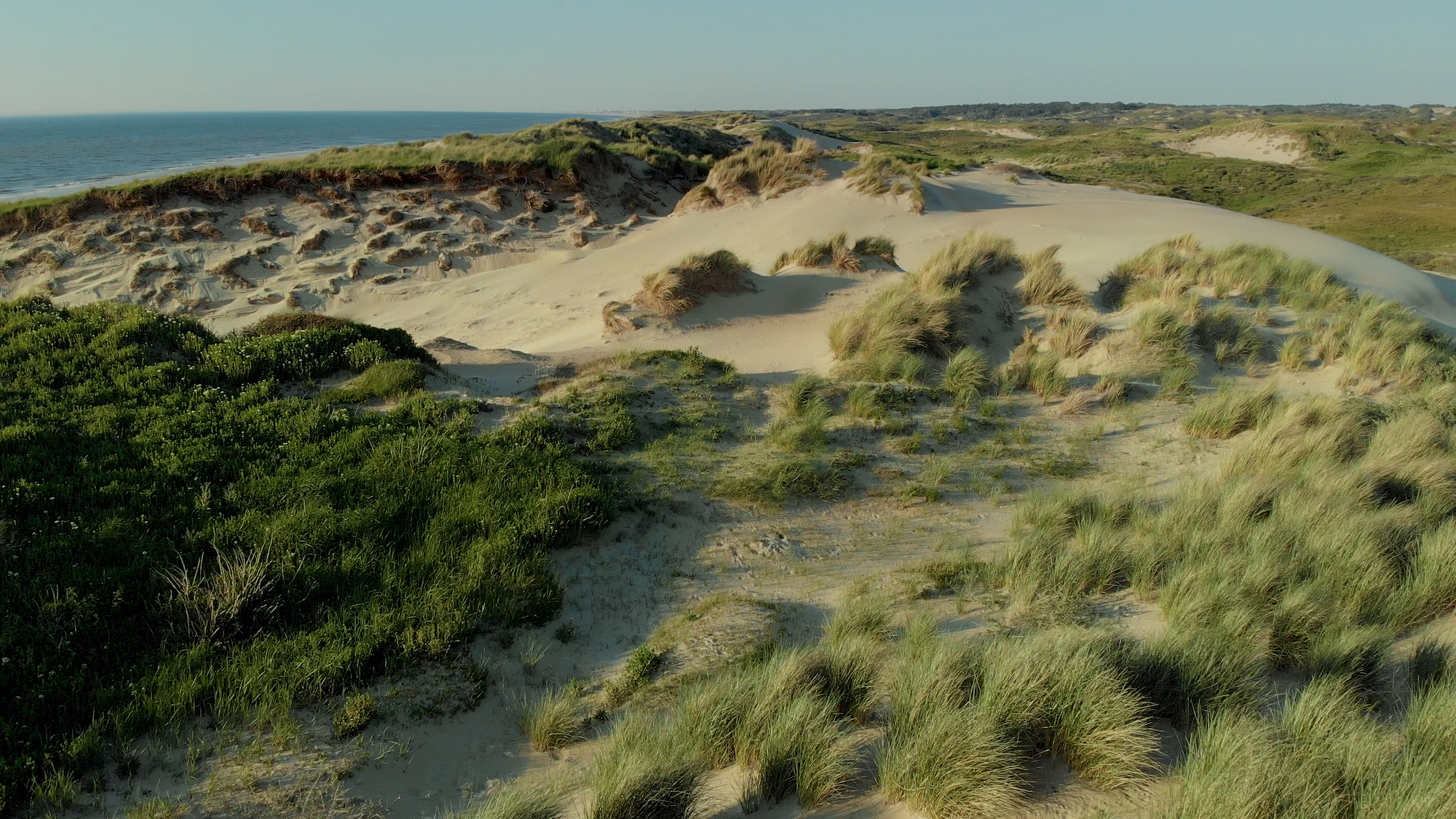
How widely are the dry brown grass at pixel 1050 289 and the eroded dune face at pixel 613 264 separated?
1020 mm

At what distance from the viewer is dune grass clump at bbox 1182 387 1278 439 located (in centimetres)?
770

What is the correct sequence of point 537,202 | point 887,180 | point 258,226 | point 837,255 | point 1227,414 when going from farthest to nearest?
1. point 537,202
2. point 887,180
3. point 258,226
4. point 837,255
5. point 1227,414

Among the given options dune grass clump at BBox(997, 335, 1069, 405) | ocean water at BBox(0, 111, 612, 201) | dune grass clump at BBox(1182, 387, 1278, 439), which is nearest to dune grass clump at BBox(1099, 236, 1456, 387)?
dune grass clump at BBox(1182, 387, 1278, 439)

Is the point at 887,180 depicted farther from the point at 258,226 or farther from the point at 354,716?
the point at 354,716

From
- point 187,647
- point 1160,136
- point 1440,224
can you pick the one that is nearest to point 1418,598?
point 187,647

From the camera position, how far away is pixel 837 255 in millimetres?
13234

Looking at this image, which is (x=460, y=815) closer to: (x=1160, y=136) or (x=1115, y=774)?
(x=1115, y=774)

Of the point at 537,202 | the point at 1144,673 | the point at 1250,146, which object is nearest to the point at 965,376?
the point at 1144,673

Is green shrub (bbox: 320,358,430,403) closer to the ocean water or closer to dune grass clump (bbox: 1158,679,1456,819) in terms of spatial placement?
dune grass clump (bbox: 1158,679,1456,819)

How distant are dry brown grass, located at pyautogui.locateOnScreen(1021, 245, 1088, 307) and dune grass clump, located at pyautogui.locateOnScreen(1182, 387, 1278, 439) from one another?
339 cm

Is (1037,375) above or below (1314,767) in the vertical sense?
above

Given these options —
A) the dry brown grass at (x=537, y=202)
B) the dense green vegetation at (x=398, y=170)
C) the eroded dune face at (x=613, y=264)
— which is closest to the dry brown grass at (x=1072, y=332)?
the eroded dune face at (x=613, y=264)

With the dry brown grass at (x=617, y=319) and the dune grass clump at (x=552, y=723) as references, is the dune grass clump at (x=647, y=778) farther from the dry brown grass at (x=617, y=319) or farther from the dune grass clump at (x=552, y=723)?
the dry brown grass at (x=617, y=319)

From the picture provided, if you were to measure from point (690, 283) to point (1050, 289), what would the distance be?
5646 millimetres
